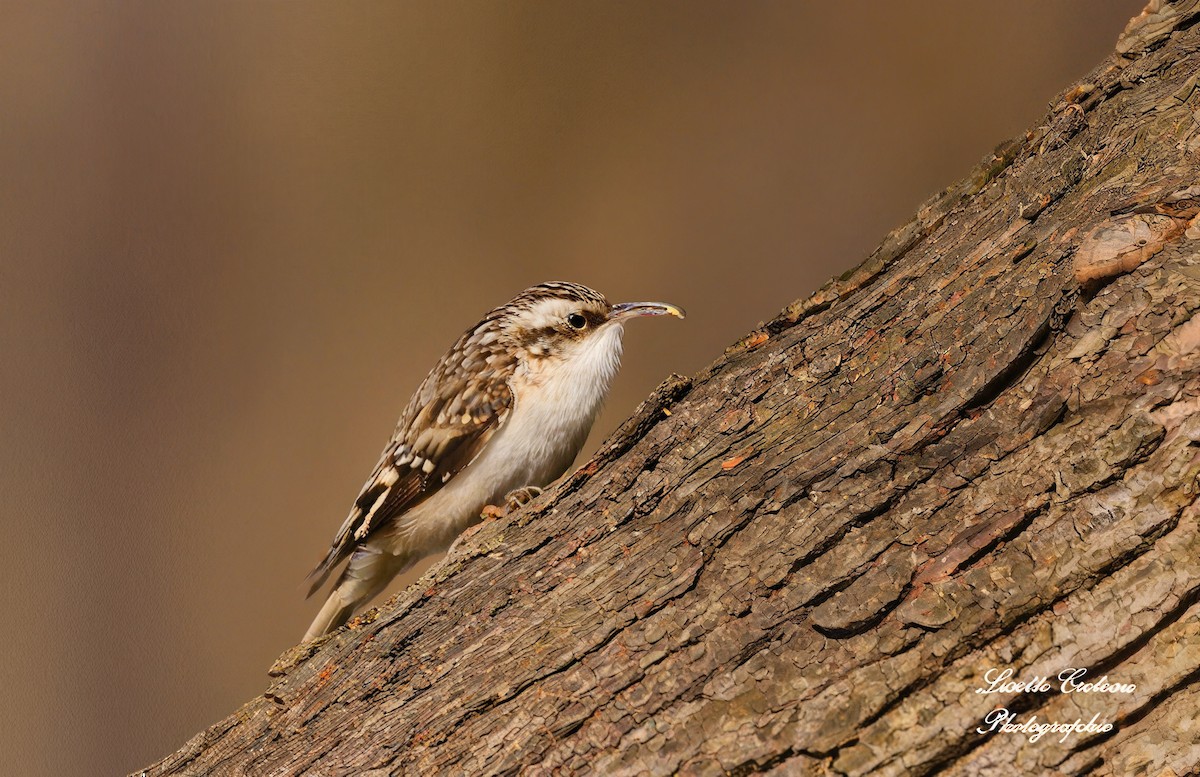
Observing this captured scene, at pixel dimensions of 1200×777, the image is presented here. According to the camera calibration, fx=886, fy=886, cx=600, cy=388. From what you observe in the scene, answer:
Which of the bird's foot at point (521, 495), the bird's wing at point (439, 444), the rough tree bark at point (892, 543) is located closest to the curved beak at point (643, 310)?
the bird's wing at point (439, 444)

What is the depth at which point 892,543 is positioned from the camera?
0.94 m

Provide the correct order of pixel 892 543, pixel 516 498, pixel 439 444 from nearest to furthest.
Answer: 1. pixel 892 543
2. pixel 516 498
3. pixel 439 444

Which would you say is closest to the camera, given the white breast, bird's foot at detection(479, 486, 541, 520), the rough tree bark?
the rough tree bark

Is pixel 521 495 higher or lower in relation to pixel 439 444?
lower

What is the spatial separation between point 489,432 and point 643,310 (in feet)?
1.37

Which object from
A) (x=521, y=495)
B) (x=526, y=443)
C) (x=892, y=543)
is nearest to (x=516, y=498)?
(x=521, y=495)

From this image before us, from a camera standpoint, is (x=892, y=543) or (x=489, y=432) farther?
(x=489, y=432)

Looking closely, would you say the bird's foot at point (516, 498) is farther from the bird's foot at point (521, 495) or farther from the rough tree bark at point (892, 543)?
the rough tree bark at point (892, 543)

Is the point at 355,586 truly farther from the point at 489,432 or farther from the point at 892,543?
the point at 892,543

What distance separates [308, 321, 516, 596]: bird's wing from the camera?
5.98 ft

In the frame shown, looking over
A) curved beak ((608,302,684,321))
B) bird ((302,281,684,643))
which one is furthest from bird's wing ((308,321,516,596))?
curved beak ((608,302,684,321))

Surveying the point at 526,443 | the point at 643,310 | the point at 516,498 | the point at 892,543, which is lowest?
the point at 892,543

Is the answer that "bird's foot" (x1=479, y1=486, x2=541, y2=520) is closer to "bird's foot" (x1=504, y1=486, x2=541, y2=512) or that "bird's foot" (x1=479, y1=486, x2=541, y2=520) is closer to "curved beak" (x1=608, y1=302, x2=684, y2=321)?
"bird's foot" (x1=504, y1=486, x2=541, y2=512)

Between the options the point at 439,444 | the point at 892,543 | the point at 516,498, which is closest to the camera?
the point at 892,543
